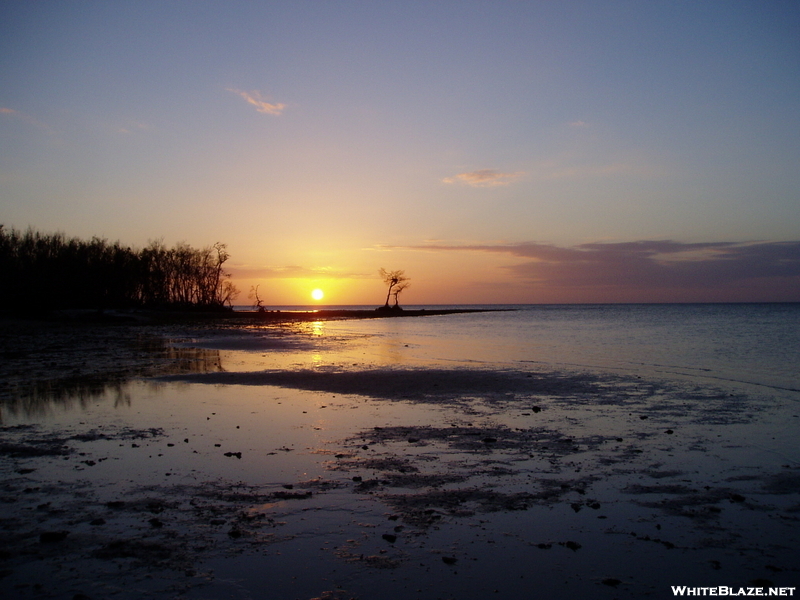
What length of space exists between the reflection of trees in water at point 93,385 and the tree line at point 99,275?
45.5 metres

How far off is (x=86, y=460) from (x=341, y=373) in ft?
40.5

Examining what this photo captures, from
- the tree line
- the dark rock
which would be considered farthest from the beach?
the tree line

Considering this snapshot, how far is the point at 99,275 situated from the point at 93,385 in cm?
6464

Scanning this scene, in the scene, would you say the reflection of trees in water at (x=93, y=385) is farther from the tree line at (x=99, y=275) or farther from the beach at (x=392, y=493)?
the tree line at (x=99, y=275)

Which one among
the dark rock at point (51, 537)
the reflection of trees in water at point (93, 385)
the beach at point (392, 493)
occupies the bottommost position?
the beach at point (392, 493)

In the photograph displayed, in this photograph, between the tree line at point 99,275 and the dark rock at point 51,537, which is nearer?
the dark rock at point 51,537

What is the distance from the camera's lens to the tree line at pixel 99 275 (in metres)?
62.9

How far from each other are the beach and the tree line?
190 ft

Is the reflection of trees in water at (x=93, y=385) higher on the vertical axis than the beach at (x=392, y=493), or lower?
higher

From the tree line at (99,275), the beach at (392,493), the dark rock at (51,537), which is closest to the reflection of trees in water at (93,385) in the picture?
the beach at (392,493)

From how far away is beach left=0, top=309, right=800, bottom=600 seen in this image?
200 inches

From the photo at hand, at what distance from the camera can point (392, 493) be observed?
720cm

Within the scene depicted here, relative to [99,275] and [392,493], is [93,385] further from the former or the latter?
[99,275]

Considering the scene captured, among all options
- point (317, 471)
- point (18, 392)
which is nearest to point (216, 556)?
point (317, 471)
